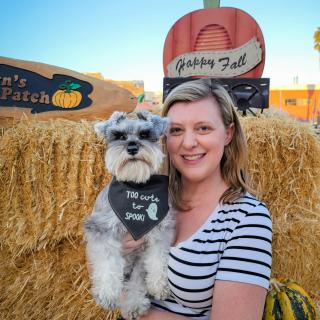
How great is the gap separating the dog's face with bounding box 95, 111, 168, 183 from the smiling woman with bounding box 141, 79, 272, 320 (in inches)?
4.6

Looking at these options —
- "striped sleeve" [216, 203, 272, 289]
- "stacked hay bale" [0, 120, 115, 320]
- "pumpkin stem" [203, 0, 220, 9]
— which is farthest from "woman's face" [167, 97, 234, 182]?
"pumpkin stem" [203, 0, 220, 9]

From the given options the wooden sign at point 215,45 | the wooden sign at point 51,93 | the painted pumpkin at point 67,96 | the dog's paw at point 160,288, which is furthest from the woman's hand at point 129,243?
the wooden sign at point 215,45

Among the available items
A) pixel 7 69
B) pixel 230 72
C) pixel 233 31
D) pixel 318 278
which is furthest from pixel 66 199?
pixel 233 31

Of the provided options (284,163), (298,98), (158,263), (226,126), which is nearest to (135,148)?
(226,126)

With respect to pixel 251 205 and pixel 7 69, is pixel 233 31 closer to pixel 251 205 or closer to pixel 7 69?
pixel 7 69

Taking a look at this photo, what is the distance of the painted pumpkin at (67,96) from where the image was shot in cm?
342

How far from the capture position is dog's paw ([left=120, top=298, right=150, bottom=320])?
1.73 m

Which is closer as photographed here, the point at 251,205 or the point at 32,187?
the point at 251,205

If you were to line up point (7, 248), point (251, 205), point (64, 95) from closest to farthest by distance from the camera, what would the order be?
point (251, 205) < point (7, 248) < point (64, 95)

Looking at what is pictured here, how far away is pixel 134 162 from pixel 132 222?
1.15 ft

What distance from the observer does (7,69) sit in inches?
132

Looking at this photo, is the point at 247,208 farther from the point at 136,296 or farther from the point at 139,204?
the point at 136,296

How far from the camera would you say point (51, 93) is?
3.42 m

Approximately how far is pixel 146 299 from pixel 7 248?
174 centimetres
